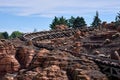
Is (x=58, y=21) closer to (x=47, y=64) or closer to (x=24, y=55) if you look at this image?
(x=24, y=55)

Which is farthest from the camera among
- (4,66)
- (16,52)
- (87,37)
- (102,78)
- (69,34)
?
(69,34)

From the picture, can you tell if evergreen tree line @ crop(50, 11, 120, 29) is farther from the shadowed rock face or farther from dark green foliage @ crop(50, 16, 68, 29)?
the shadowed rock face

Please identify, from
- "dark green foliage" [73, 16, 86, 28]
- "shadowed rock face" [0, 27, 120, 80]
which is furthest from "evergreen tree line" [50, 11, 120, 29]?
"shadowed rock face" [0, 27, 120, 80]

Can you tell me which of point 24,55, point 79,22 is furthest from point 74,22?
point 24,55

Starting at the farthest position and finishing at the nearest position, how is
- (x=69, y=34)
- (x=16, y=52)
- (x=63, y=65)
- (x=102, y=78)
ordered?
(x=69, y=34)
(x=16, y=52)
(x=63, y=65)
(x=102, y=78)

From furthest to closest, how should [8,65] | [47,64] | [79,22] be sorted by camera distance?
[79,22], [8,65], [47,64]

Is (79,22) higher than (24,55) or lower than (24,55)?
higher

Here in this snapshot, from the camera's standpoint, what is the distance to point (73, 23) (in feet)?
467

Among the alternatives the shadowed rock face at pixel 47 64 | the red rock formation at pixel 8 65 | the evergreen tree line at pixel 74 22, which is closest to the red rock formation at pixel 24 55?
the shadowed rock face at pixel 47 64

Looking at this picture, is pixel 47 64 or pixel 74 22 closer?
pixel 47 64

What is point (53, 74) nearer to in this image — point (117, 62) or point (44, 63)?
point (44, 63)

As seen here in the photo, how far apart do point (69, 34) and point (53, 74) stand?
53566 mm

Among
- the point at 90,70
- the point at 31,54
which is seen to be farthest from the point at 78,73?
the point at 31,54

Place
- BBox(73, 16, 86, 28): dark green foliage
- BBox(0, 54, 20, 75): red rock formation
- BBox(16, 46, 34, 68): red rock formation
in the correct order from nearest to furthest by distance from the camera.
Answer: BBox(0, 54, 20, 75): red rock formation
BBox(16, 46, 34, 68): red rock formation
BBox(73, 16, 86, 28): dark green foliage
